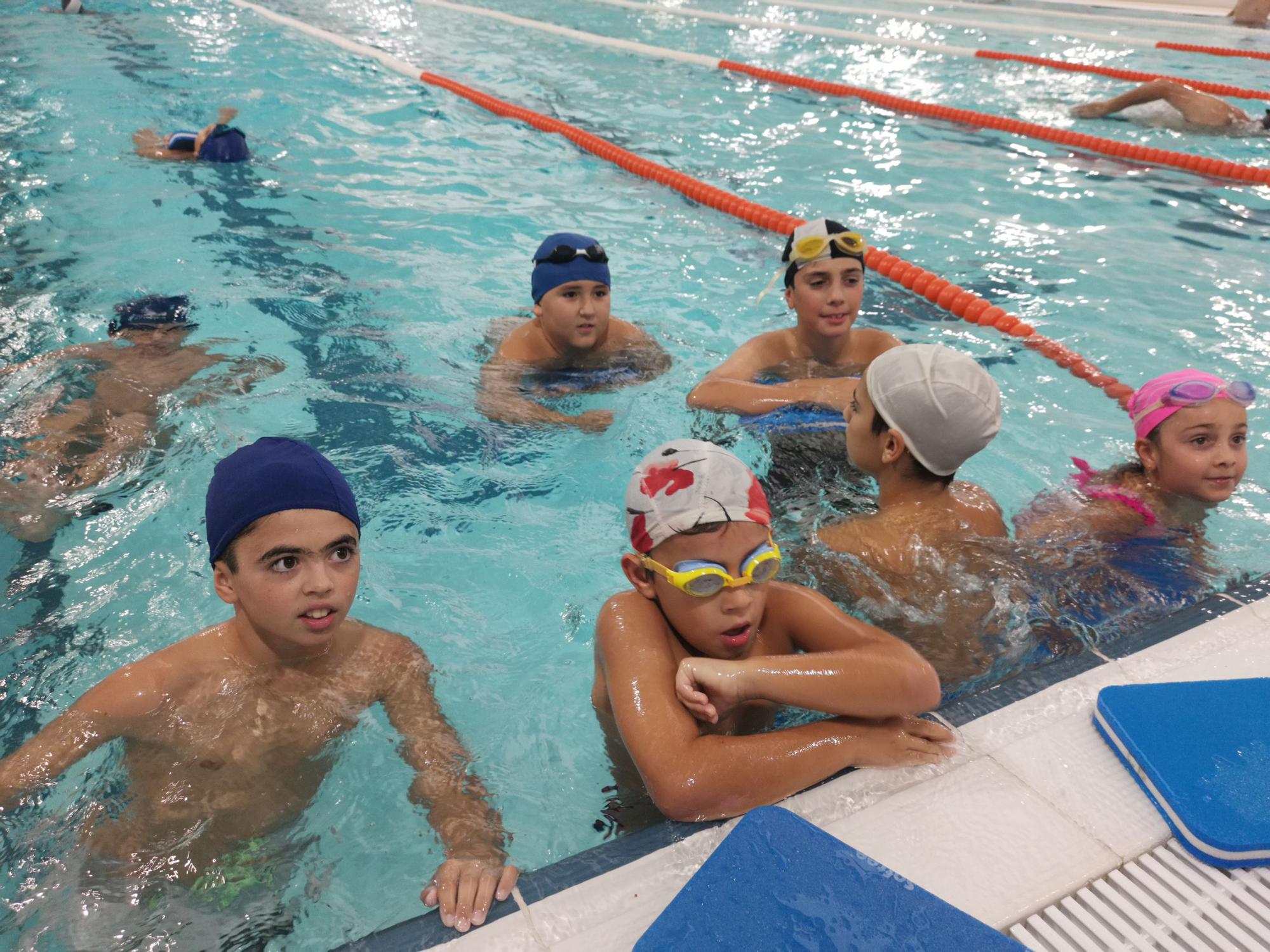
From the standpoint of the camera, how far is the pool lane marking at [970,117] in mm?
8985

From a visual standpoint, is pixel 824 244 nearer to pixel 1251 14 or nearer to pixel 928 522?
pixel 928 522

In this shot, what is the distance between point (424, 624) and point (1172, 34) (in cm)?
1754

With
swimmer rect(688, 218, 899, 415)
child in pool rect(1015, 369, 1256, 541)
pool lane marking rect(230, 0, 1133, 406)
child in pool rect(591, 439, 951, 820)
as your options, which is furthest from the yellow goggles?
child in pool rect(591, 439, 951, 820)

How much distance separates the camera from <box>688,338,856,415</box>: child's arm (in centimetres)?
425

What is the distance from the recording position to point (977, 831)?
2.16 meters

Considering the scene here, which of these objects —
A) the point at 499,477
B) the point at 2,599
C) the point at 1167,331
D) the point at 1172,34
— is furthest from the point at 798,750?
the point at 1172,34

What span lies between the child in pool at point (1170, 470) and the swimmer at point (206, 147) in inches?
301

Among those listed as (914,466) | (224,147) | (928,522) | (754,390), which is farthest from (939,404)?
(224,147)

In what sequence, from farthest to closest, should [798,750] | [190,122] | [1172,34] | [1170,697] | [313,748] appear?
[1172,34] < [190,122] < [313,748] < [1170,697] < [798,750]

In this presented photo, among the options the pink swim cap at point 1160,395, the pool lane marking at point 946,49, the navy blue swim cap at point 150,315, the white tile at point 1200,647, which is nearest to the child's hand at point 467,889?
the white tile at point 1200,647

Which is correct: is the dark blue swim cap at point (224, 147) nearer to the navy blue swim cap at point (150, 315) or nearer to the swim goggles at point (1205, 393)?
the navy blue swim cap at point (150, 315)

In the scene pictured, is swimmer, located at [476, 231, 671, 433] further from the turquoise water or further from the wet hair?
the wet hair

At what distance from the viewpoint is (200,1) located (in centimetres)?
1666

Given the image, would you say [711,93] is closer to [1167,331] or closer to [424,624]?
[1167,331]
